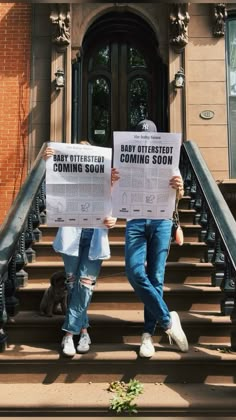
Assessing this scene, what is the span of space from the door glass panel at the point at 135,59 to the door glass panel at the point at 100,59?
44 cm

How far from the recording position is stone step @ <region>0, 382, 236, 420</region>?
3213mm

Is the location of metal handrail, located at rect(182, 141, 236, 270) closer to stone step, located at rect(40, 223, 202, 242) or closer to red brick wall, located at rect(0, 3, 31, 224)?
stone step, located at rect(40, 223, 202, 242)

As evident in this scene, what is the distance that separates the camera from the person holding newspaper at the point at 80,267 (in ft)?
12.2

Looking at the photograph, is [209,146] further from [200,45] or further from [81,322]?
[81,322]

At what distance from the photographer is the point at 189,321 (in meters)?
4.09

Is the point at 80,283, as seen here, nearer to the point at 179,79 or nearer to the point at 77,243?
the point at 77,243

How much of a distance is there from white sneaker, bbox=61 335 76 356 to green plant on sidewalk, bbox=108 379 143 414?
1.30 feet

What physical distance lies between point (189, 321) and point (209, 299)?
1.89ft

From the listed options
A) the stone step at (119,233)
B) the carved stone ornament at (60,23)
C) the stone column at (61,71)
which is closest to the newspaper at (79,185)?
Result: the stone step at (119,233)

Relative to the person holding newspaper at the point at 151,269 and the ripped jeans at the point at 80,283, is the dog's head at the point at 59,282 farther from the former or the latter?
the person holding newspaper at the point at 151,269

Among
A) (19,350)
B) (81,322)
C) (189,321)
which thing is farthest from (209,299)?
(19,350)

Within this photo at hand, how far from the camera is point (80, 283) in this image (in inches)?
148

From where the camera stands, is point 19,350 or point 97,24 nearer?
point 19,350

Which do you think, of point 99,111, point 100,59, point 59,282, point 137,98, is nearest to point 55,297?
point 59,282
